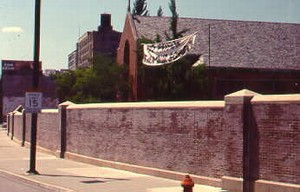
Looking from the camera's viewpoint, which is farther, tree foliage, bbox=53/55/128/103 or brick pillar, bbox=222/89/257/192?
tree foliage, bbox=53/55/128/103

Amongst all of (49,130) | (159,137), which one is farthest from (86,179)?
(49,130)

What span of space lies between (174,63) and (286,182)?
89.3 ft

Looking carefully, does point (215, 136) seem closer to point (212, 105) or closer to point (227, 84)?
point (212, 105)

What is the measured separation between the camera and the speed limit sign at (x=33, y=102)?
2144cm

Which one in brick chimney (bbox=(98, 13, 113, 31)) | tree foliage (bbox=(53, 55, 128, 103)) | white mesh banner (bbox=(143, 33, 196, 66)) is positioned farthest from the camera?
brick chimney (bbox=(98, 13, 113, 31))

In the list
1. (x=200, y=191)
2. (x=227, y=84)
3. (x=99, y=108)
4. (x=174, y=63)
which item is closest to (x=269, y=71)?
(x=227, y=84)

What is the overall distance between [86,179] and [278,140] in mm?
7079

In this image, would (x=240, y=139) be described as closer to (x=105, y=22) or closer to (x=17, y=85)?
(x=105, y=22)

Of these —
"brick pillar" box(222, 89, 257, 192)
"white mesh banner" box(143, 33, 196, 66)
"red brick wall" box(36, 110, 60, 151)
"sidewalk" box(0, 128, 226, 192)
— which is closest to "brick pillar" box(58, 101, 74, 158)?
"red brick wall" box(36, 110, 60, 151)

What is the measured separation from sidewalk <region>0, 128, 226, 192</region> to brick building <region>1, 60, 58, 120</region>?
102207 mm

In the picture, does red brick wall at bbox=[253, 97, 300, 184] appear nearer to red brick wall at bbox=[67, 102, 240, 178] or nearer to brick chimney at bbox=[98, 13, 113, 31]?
red brick wall at bbox=[67, 102, 240, 178]

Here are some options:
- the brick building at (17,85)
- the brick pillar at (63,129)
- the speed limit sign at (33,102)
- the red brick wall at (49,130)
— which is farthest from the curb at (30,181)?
the brick building at (17,85)

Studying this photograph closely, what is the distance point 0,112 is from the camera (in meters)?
138

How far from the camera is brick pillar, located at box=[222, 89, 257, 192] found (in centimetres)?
1520
